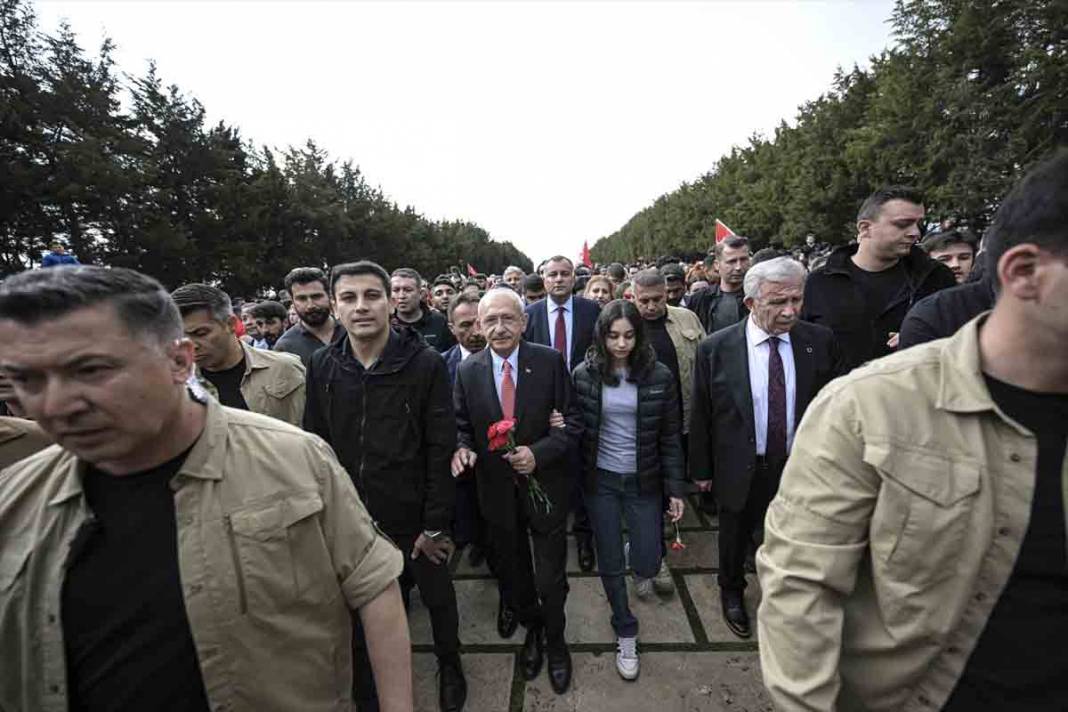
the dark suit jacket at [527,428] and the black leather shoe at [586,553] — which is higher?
the dark suit jacket at [527,428]

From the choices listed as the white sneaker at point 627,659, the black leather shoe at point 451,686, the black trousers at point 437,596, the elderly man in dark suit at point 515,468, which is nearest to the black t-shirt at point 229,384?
the black trousers at point 437,596

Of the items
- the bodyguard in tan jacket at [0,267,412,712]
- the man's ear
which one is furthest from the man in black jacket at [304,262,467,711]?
the man's ear

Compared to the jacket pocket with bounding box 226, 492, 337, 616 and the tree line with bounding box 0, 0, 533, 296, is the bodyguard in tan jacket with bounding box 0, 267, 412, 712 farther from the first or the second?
the tree line with bounding box 0, 0, 533, 296

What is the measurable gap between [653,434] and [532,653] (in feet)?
5.05

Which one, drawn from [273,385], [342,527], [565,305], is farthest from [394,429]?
[565,305]

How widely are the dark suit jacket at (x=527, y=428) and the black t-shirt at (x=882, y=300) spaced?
7.74ft

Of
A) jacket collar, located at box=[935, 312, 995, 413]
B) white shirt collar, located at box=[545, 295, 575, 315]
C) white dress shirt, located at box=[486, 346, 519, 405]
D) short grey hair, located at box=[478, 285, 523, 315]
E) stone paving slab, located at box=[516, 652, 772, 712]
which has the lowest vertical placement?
stone paving slab, located at box=[516, 652, 772, 712]

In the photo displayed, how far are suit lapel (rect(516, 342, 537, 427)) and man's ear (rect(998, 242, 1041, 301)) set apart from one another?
227 centimetres

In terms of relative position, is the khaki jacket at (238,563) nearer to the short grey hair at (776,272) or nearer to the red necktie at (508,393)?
the red necktie at (508,393)

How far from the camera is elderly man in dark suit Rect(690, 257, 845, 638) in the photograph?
3.13m

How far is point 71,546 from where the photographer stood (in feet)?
4.39

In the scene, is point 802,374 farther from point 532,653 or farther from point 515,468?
point 532,653

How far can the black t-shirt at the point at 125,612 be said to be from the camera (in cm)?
135

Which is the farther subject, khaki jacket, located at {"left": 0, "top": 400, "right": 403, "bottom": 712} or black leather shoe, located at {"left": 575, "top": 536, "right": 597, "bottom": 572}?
black leather shoe, located at {"left": 575, "top": 536, "right": 597, "bottom": 572}
